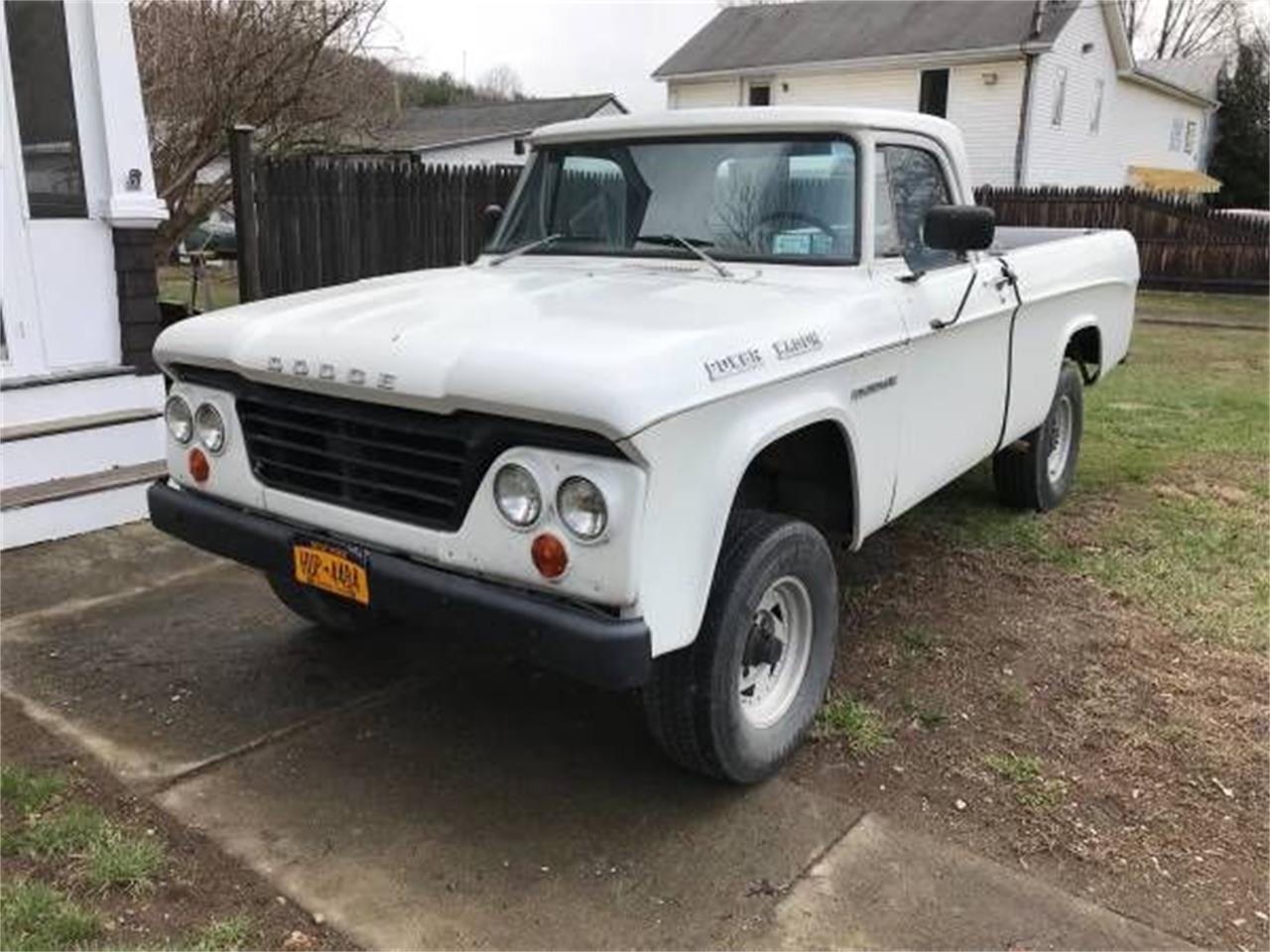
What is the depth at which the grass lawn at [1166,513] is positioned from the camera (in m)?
5.11

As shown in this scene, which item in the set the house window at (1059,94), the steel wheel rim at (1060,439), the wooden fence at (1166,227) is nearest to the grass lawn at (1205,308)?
the wooden fence at (1166,227)

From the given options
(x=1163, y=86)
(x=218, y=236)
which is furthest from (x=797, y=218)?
(x=1163, y=86)

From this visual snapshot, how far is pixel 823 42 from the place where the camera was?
30.3 meters

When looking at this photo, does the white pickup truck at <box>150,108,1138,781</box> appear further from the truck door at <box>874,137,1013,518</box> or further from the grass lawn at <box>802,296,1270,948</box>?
the grass lawn at <box>802,296,1270,948</box>

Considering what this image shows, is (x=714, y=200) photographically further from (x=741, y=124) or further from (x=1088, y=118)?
(x=1088, y=118)

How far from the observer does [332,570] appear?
127 inches

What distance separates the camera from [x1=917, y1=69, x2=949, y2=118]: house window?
28.2 metres

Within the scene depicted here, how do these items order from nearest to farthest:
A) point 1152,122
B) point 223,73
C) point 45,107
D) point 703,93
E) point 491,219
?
point 491,219
point 45,107
point 223,73
point 703,93
point 1152,122

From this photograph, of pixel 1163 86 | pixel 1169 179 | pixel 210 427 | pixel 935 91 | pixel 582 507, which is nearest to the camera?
pixel 582 507

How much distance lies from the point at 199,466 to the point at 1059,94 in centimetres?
2888

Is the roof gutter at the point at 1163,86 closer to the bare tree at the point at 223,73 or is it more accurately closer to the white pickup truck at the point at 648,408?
the bare tree at the point at 223,73

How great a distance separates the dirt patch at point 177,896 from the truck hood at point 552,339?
1298mm

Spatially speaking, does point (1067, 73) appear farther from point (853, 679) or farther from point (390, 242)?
point (853, 679)

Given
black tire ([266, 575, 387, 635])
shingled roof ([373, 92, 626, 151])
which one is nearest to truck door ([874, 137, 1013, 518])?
black tire ([266, 575, 387, 635])
